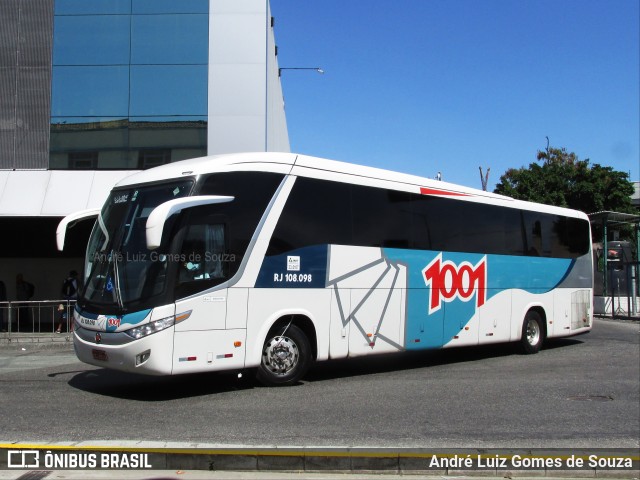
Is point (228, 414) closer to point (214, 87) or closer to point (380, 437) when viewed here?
point (380, 437)

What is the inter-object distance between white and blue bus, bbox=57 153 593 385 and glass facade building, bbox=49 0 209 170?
10149 mm

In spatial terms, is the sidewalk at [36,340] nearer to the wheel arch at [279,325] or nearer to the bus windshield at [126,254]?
the bus windshield at [126,254]

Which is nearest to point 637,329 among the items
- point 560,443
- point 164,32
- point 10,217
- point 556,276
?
point 556,276

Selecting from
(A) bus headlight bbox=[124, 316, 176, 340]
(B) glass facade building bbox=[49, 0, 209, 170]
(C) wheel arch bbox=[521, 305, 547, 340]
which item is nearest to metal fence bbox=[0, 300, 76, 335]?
(B) glass facade building bbox=[49, 0, 209, 170]

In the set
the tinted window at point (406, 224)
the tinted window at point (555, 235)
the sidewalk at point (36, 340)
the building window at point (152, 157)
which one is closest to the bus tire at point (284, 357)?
the tinted window at point (406, 224)

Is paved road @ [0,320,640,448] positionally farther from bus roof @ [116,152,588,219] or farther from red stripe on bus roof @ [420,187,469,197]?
Result: red stripe on bus roof @ [420,187,469,197]

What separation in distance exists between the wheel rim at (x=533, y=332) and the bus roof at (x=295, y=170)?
390 cm

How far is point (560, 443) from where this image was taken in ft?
22.2

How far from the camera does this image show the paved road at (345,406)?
6855 mm

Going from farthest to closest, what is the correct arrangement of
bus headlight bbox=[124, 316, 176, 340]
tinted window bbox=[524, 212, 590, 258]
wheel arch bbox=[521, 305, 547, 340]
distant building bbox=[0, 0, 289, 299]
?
distant building bbox=[0, 0, 289, 299]
wheel arch bbox=[521, 305, 547, 340]
tinted window bbox=[524, 212, 590, 258]
bus headlight bbox=[124, 316, 176, 340]

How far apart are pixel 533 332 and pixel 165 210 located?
10331 mm

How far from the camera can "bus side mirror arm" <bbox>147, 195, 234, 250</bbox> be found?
312 inches

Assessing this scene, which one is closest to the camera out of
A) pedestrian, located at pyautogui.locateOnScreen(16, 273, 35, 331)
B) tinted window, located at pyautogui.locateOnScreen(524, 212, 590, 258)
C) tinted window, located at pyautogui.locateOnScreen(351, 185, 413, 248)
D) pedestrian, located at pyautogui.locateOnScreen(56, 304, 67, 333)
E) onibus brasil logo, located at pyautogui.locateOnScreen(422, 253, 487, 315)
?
tinted window, located at pyautogui.locateOnScreen(351, 185, 413, 248)

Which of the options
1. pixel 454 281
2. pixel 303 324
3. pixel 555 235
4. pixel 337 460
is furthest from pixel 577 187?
pixel 337 460
